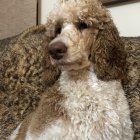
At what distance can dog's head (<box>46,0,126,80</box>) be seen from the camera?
1.40 m

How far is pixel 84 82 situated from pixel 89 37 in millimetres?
178

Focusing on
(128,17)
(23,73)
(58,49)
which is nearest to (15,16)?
(23,73)

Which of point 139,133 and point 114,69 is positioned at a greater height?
point 114,69

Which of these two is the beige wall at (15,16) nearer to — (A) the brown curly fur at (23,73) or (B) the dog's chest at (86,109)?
(A) the brown curly fur at (23,73)

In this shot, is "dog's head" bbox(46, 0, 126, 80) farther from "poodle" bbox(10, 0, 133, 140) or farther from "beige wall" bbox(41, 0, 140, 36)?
"beige wall" bbox(41, 0, 140, 36)

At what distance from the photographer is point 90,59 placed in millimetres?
1472

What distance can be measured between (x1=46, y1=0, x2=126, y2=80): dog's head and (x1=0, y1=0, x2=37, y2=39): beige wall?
3.59ft

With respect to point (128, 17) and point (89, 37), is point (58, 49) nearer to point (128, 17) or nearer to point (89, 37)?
point (89, 37)

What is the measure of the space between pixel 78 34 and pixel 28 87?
0.65 m

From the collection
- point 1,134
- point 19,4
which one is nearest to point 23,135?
point 1,134

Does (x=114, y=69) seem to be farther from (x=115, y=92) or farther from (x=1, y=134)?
(x=1, y=134)

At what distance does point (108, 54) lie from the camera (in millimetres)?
1476

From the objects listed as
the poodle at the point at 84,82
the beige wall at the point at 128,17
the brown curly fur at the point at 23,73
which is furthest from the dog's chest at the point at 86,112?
the beige wall at the point at 128,17

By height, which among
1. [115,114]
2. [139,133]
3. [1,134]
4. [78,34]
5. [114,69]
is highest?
[78,34]
